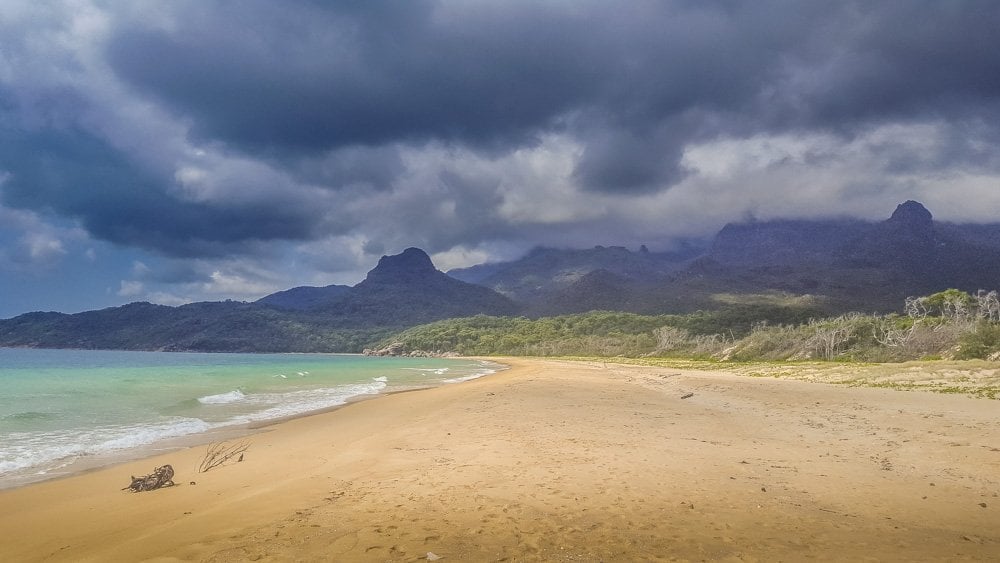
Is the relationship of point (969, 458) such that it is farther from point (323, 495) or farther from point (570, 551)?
point (323, 495)

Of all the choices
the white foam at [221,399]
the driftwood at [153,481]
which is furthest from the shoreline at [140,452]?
the white foam at [221,399]

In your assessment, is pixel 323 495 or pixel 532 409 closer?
pixel 323 495

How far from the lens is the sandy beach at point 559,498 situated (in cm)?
557

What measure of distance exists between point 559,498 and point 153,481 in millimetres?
7207

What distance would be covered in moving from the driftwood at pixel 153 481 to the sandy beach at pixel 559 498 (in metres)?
0.20

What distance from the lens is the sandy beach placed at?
557cm

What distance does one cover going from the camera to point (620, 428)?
13711 millimetres

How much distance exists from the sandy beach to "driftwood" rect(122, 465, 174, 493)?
0.20m

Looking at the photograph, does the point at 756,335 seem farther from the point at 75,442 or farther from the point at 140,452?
the point at 75,442

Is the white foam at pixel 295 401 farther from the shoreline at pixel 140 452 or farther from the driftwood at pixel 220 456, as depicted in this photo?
the driftwood at pixel 220 456

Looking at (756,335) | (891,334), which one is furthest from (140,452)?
(756,335)

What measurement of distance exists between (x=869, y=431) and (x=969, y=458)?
3.52m

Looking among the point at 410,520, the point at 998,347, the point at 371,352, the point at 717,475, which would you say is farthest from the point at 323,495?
the point at 371,352

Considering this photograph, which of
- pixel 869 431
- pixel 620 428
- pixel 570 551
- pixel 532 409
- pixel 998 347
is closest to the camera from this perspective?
pixel 570 551
